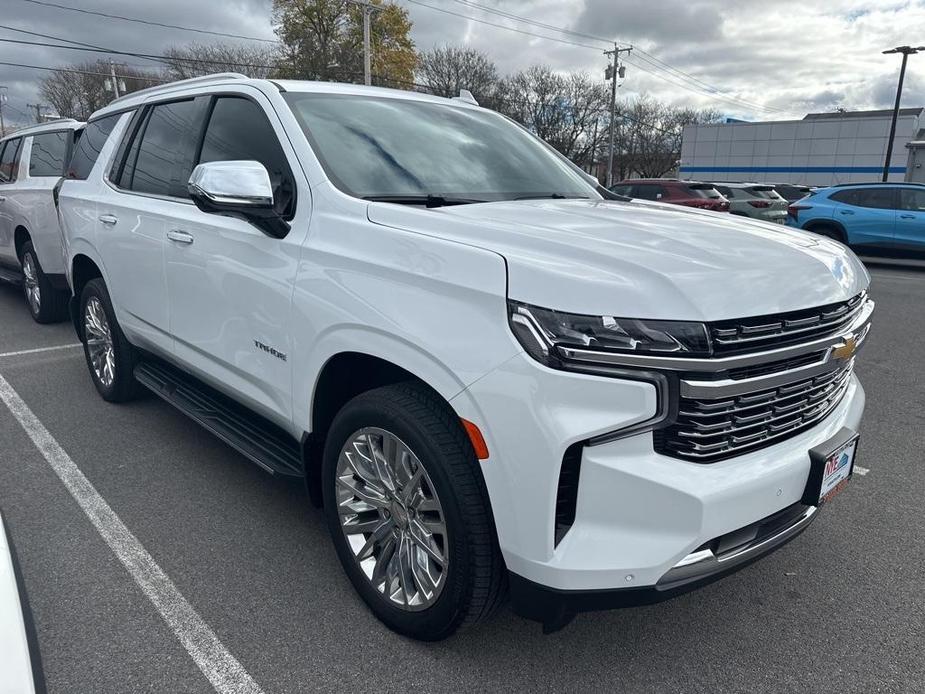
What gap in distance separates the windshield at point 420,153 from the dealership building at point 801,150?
4774 centimetres

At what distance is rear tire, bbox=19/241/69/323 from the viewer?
6.93 meters

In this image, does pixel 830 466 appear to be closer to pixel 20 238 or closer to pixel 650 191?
pixel 20 238

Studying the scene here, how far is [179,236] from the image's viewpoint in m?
3.34

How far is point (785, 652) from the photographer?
238 cm

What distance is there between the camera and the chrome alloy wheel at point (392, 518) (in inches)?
86.1

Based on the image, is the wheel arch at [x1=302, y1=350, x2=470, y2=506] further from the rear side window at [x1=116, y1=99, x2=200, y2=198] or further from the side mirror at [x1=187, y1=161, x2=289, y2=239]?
the rear side window at [x1=116, y1=99, x2=200, y2=198]

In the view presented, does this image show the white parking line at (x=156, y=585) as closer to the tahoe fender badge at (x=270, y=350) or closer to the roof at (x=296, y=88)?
the tahoe fender badge at (x=270, y=350)

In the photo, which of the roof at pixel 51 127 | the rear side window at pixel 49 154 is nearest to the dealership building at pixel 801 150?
the roof at pixel 51 127

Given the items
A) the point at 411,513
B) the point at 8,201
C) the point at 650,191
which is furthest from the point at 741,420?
the point at 650,191

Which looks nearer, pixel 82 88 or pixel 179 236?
pixel 179 236

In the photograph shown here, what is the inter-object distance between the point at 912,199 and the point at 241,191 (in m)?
13.9

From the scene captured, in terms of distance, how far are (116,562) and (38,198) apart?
17.5ft

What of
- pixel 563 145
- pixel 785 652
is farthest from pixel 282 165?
pixel 563 145

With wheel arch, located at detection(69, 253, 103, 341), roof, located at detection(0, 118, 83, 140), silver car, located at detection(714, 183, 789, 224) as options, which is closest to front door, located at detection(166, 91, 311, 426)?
wheel arch, located at detection(69, 253, 103, 341)
